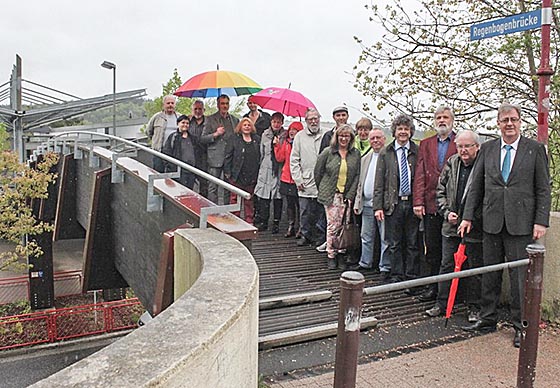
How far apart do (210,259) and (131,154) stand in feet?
26.0

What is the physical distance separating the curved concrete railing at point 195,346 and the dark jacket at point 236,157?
16.6ft

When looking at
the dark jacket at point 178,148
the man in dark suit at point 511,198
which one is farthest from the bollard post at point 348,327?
the dark jacket at point 178,148

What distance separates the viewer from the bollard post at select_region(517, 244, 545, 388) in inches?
141

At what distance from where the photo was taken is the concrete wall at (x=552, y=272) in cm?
504

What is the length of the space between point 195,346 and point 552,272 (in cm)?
440

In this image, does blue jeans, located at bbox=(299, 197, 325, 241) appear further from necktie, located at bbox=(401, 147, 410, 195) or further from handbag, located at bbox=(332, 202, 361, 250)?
necktie, located at bbox=(401, 147, 410, 195)

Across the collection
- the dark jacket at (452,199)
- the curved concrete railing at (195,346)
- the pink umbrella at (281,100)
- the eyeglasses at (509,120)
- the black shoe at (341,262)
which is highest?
the pink umbrella at (281,100)

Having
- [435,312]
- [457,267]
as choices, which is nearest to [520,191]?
[457,267]

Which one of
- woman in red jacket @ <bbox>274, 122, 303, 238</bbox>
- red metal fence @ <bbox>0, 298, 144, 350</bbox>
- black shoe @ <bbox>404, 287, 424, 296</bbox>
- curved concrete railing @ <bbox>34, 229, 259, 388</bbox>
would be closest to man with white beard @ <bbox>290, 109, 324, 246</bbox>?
woman in red jacket @ <bbox>274, 122, 303, 238</bbox>

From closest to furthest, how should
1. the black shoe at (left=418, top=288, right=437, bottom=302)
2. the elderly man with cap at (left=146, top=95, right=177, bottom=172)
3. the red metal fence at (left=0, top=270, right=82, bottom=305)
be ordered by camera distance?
the black shoe at (left=418, top=288, right=437, bottom=302) → the elderly man with cap at (left=146, top=95, right=177, bottom=172) → the red metal fence at (left=0, top=270, right=82, bottom=305)

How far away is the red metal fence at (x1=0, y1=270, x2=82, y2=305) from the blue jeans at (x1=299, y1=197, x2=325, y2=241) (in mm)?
14553

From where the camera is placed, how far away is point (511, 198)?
4523 mm

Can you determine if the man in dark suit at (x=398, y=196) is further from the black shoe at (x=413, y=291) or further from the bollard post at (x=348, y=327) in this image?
the bollard post at (x=348, y=327)

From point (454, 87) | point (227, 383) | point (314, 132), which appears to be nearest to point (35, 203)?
point (314, 132)
